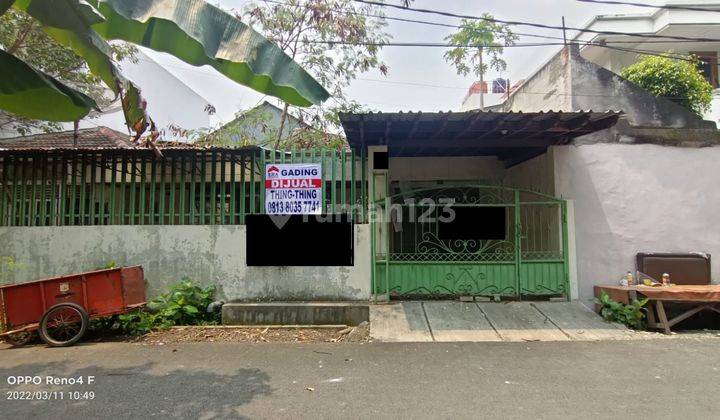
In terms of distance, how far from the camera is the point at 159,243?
23.1ft

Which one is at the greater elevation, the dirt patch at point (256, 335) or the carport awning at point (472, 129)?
the carport awning at point (472, 129)

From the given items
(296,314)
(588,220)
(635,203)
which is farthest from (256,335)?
(635,203)

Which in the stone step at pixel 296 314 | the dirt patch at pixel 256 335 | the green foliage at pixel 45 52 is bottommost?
the dirt patch at pixel 256 335

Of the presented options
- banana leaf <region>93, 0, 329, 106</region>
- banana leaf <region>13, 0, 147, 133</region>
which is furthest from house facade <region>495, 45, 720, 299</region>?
banana leaf <region>13, 0, 147, 133</region>

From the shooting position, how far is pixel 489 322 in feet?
20.7

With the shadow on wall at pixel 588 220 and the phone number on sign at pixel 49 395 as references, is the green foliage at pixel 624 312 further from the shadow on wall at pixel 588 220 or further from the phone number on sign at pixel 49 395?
the phone number on sign at pixel 49 395

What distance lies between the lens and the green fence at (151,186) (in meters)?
7.16

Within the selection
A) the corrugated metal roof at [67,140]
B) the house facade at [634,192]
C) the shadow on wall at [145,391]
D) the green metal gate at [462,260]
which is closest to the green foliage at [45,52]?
the corrugated metal roof at [67,140]

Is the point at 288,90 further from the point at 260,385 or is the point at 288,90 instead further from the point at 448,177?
the point at 448,177

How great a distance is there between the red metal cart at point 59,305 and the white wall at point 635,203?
716 cm

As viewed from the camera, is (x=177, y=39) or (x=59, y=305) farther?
(x=59, y=305)

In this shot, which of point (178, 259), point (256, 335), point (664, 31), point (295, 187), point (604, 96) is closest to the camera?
point (256, 335)

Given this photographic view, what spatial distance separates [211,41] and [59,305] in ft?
15.1

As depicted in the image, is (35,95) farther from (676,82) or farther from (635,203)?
(676,82)
